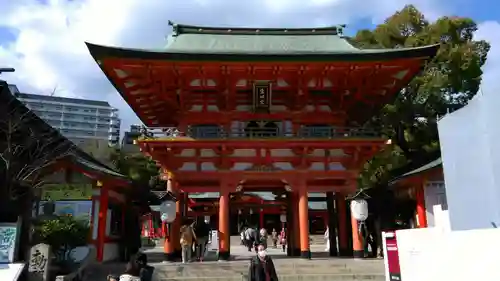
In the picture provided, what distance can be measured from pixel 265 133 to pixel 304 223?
382 cm

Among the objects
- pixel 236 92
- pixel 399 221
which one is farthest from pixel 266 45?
pixel 399 221

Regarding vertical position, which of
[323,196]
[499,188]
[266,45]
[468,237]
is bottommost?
[468,237]

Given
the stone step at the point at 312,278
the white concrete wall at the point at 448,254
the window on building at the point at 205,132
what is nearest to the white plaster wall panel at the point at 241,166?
the window on building at the point at 205,132

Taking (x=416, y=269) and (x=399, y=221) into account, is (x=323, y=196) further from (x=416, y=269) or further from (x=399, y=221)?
(x=416, y=269)

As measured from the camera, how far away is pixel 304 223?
16703 mm

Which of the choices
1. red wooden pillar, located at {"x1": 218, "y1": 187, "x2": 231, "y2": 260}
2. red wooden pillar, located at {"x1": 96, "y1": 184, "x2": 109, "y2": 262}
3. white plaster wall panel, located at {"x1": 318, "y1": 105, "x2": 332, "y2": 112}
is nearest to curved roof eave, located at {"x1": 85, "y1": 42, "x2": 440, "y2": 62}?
white plaster wall panel, located at {"x1": 318, "y1": 105, "x2": 332, "y2": 112}

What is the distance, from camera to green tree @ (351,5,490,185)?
24.5 meters

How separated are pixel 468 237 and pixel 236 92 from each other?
11844 millimetres

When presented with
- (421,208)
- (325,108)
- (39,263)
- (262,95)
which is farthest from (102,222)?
(421,208)

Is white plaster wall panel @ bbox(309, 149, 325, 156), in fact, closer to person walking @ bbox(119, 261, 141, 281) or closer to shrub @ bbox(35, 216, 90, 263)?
shrub @ bbox(35, 216, 90, 263)

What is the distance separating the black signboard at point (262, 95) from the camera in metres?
17.3

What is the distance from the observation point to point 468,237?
7.50m

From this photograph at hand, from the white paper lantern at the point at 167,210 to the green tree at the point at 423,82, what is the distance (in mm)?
13380

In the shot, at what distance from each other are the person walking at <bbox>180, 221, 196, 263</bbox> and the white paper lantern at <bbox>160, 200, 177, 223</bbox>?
0.66 metres
